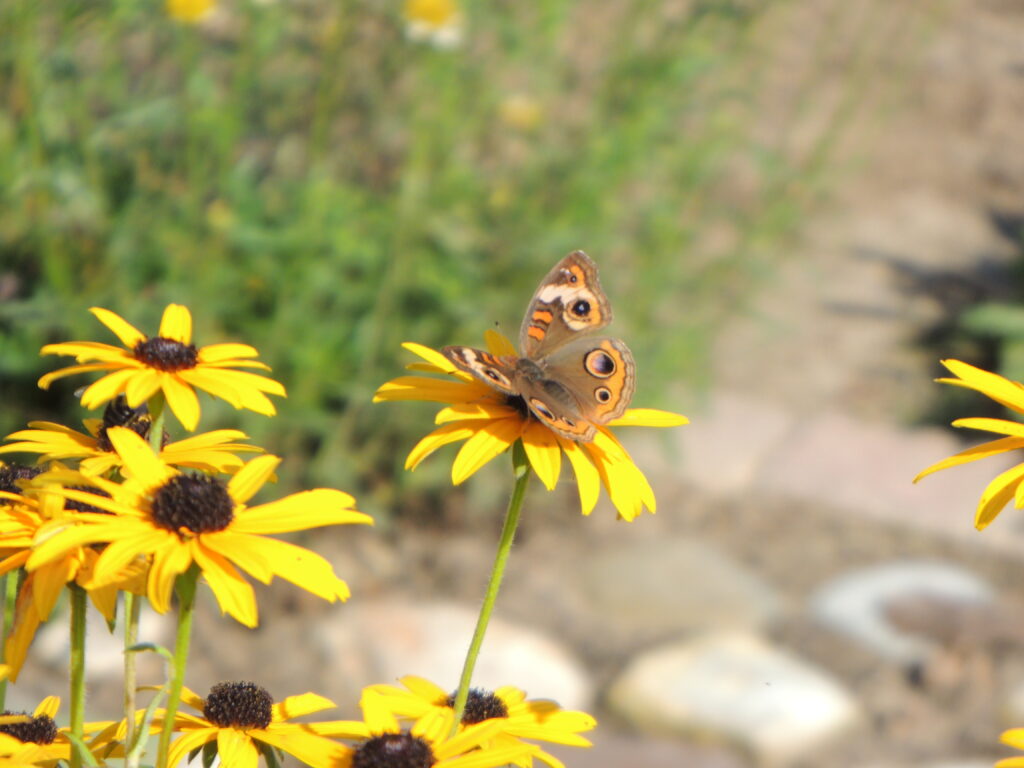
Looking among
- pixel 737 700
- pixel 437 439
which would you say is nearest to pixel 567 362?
pixel 437 439

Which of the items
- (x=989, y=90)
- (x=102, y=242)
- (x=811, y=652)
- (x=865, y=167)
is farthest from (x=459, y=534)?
(x=989, y=90)

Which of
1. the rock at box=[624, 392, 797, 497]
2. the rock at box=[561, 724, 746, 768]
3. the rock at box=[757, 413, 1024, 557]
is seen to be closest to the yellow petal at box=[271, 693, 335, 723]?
the rock at box=[561, 724, 746, 768]

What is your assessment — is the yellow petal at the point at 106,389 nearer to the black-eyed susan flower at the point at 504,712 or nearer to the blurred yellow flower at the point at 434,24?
the black-eyed susan flower at the point at 504,712

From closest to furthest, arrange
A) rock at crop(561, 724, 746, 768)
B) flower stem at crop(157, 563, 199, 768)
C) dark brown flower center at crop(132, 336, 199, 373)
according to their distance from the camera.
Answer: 1. flower stem at crop(157, 563, 199, 768)
2. dark brown flower center at crop(132, 336, 199, 373)
3. rock at crop(561, 724, 746, 768)

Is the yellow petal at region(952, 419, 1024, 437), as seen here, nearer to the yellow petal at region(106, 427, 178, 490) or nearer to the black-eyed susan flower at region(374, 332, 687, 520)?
the black-eyed susan flower at region(374, 332, 687, 520)

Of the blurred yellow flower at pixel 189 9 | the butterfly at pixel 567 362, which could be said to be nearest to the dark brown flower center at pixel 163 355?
the butterfly at pixel 567 362

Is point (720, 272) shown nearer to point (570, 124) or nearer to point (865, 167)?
point (570, 124)

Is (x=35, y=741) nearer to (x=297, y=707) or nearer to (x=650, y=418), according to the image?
(x=297, y=707)
